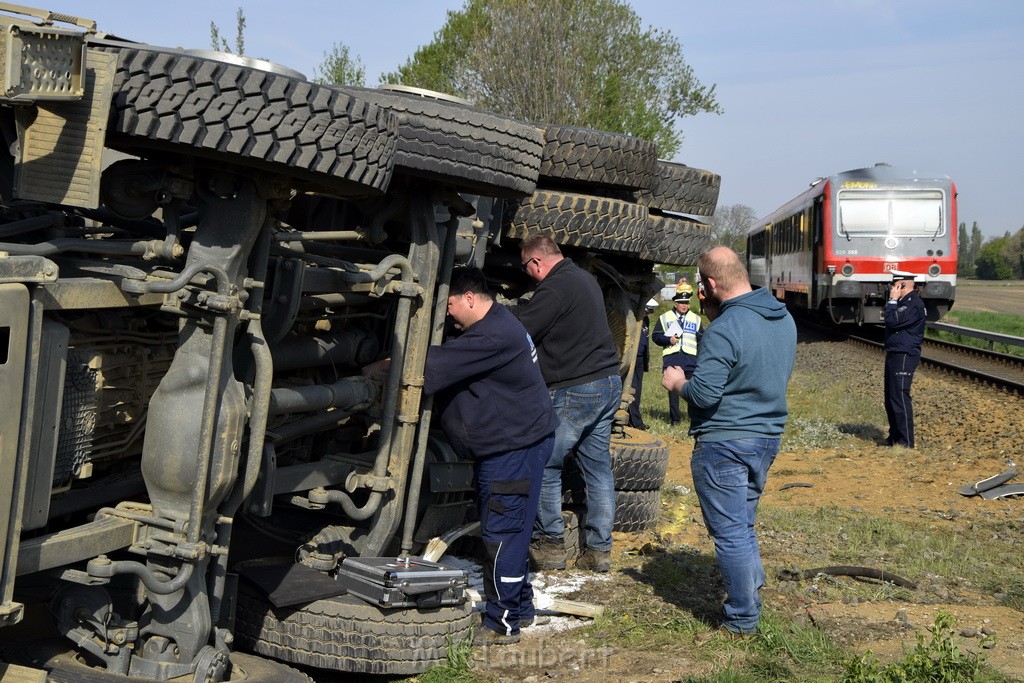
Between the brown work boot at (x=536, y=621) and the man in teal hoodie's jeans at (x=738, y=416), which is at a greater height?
the man in teal hoodie's jeans at (x=738, y=416)

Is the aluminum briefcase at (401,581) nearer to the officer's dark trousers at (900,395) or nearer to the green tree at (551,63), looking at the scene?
the officer's dark trousers at (900,395)

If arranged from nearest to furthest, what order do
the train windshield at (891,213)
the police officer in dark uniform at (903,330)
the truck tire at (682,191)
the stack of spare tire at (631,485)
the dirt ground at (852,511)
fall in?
the dirt ground at (852,511) → the stack of spare tire at (631,485) → the truck tire at (682,191) → the police officer in dark uniform at (903,330) → the train windshield at (891,213)

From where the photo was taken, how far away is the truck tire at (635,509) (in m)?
7.23

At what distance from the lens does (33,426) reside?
10.8 ft

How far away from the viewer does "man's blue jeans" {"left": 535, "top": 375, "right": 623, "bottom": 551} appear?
619cm

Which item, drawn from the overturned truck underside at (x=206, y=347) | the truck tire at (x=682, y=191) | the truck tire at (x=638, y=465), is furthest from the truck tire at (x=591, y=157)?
the overturned truck underside at (x=206, y=347)

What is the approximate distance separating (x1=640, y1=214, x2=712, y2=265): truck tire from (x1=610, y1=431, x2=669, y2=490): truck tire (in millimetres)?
1488

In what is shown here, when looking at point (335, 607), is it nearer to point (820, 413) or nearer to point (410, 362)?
point (410, 362)

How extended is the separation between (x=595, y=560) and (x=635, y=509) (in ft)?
3.27

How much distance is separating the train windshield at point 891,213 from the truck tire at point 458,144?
62.1 feet

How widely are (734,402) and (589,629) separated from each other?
123 cm

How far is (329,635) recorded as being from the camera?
4391 millimetres

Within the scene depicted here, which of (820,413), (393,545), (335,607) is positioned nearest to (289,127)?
(335,607)

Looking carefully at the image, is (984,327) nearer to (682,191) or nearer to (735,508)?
(682,191)
